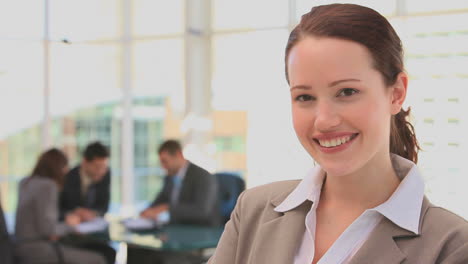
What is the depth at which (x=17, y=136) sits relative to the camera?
873cm

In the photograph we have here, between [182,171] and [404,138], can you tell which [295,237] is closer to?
[404,138]

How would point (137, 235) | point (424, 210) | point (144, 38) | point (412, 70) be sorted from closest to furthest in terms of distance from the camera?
point (424, 210) < point (137, 235) < point (412, 70) < point (144, 38)

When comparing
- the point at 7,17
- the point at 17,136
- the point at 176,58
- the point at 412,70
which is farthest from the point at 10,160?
the point at 412,70

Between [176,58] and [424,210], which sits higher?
[176,58]

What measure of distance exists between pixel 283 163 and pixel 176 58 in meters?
2.12

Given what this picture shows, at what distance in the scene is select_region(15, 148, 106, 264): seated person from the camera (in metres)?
4.93

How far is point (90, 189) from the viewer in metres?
5.97

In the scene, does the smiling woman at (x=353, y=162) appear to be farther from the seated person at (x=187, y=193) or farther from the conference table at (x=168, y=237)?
the seated person at (x=187, y=193)

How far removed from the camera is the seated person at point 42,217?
4930 millimetres

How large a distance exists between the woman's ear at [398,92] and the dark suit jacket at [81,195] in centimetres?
489

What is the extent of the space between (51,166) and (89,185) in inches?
34.1

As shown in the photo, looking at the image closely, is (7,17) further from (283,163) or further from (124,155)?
(283,163)

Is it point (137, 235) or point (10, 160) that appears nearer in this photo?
point (137, 235)

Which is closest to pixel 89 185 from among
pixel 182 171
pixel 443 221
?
pixel 182 171
